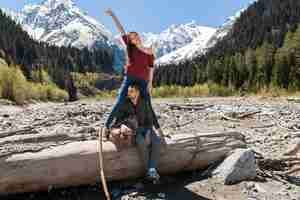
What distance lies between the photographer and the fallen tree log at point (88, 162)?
506 centimetres

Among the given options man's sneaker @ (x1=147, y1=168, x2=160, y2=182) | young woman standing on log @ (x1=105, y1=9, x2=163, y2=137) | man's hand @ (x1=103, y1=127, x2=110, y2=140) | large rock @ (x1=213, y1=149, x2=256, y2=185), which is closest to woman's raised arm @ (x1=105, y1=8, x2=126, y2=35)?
young woman standing on log @ (x1=105, y1=9, x2=163, y2=137)

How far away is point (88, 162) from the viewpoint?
211 inches

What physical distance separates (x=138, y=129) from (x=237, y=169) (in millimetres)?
1948

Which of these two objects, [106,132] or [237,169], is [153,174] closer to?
[106,132]

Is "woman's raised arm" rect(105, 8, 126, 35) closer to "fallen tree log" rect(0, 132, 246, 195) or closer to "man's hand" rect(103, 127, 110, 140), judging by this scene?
"man's hand" rect(103, 127, 110, 140)

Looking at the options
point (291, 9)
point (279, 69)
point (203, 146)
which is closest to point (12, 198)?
point (203, 146)

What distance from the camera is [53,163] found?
5.18 meters

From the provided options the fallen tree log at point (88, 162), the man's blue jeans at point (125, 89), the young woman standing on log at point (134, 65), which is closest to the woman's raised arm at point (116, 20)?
the young woman standing on log at point (134, 65)

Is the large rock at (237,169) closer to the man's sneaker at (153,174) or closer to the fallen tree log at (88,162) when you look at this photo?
the fallen tree log at (88,162)

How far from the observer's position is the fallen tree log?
16.6ft

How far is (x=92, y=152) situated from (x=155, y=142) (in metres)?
1.14

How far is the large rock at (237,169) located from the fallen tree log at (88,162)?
373 millimetres

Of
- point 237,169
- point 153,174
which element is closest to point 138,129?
point 153,174

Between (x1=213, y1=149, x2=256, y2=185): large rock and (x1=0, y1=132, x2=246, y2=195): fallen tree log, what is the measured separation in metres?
0.37
